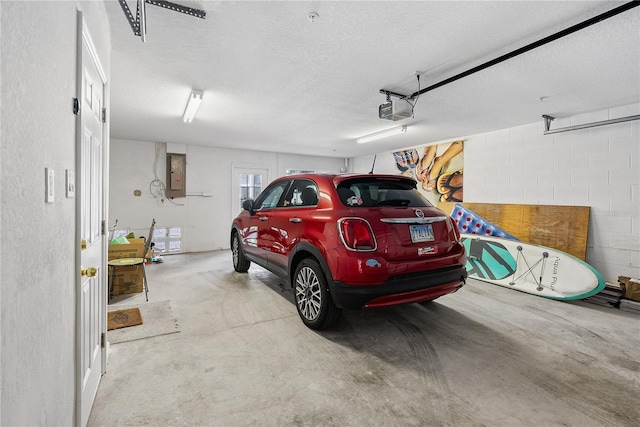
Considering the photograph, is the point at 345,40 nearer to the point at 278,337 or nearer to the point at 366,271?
the point at 366,271

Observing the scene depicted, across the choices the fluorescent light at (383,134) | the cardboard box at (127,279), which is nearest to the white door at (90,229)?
the cardboard box at (127,279)

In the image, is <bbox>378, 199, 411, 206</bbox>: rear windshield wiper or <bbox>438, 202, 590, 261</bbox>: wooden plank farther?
<bbox>438, 202, 590, 261</bbox>: wooden plank

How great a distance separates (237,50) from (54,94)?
180 cm

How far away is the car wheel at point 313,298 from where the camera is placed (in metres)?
2.60

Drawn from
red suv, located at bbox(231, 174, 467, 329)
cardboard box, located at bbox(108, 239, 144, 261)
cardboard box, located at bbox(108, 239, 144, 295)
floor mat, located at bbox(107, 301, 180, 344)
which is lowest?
floor mat, located at bbox(107, 301, 180, 344)

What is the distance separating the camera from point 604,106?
12.7 ft

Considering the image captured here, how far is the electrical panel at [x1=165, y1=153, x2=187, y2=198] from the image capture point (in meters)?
6.65

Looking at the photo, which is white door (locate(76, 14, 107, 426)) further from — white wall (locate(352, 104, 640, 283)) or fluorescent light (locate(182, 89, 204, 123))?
white wall (locate(352, 104, 640, 283))

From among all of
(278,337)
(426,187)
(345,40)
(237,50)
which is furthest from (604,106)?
(278,337)

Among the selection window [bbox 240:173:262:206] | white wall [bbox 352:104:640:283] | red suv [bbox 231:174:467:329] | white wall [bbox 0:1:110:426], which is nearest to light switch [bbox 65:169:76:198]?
white wall [bbox 0:1:110:426]

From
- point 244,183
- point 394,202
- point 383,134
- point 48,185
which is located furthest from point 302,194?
point 244,183

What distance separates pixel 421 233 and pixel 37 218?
92.1 inches

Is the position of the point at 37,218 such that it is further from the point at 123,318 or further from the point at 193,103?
the point at 193,103

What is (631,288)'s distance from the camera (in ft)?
11.6
